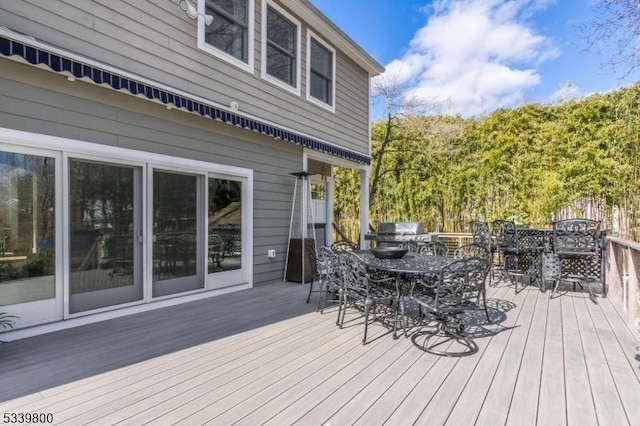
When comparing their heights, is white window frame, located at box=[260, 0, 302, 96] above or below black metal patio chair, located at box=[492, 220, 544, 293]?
above

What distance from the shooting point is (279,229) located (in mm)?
6527

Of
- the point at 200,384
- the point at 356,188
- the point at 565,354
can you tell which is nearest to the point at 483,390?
the point at 565,354

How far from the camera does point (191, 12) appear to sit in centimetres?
463

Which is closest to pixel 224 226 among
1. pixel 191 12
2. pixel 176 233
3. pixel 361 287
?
pixel 176 233

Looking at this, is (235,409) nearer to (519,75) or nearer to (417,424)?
(417,424)

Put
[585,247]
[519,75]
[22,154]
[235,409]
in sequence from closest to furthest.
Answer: [235,409] < [22,154] < [585,247] < [519,75]

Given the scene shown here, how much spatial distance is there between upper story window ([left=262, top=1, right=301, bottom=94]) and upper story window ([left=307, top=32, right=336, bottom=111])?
1.23 feet

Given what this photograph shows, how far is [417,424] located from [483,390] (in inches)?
27.2

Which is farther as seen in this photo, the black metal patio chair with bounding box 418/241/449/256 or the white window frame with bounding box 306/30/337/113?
the white window frame with bounding box 306/30/337/113

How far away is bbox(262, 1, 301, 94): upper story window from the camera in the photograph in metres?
5.88

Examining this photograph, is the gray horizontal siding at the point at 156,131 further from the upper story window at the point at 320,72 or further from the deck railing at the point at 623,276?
the deck railing at the point at 623,276

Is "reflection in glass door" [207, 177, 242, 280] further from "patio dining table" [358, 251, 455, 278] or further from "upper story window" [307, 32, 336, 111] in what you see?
"upper story window" [307, 32, 336, 111]

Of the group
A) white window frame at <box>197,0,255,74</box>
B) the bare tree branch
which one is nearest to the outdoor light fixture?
white window frame at <box>197,0,255,74</box>

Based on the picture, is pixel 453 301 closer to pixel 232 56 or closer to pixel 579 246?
pixel 579 246
